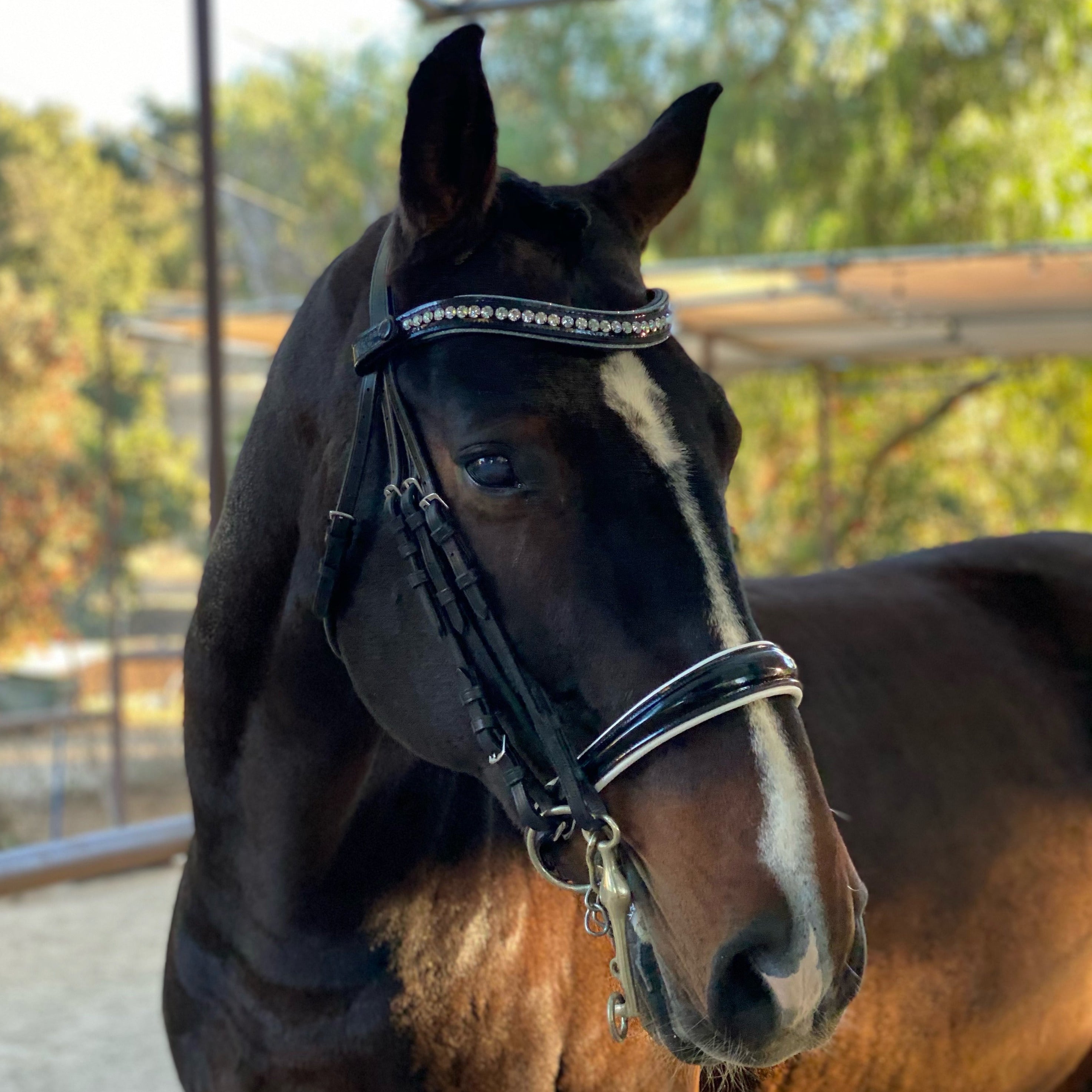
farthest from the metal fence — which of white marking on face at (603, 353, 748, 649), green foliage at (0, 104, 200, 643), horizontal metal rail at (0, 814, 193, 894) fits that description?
white marking on face at (603, 353, 748, 649)

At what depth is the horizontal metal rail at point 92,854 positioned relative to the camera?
3510mm

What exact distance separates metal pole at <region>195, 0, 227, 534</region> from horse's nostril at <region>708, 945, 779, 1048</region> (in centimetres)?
328

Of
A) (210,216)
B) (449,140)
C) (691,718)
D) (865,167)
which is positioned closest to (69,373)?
(865,167)

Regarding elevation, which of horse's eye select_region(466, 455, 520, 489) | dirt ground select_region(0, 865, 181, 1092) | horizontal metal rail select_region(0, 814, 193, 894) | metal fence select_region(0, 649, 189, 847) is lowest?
metal fence select_region(0, 649, 189, 847)

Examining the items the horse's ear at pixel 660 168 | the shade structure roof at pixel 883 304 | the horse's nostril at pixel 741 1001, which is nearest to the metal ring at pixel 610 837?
the horse's nostril at pixel 741 1001

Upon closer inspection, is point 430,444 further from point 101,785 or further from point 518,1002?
point 101,785

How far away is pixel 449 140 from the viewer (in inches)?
51.6

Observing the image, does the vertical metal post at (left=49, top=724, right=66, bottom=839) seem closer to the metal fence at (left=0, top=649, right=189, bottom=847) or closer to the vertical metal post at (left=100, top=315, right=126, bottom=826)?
the metal fence at (left=0, top=649, right=189, bottom=847)

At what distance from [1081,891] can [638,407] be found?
140 cm

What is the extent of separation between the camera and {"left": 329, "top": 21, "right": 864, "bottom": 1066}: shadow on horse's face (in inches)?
44.2

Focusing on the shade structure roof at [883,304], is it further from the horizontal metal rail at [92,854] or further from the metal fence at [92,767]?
the metal fence at [92,767]

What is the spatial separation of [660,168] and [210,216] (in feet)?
9.48

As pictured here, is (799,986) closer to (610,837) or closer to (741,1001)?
(741,1001)

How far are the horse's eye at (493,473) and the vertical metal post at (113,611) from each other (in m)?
5.68
